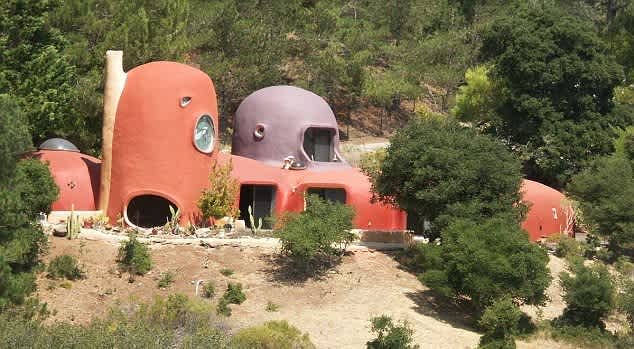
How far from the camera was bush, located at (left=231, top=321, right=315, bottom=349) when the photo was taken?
20156mm

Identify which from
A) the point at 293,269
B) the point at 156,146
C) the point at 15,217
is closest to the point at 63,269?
the point at 15,217

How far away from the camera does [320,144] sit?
1448 inches

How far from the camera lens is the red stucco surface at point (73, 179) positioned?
30.9 metres

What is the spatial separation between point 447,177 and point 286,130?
8.90 metres

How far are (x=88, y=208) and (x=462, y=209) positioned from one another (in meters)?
12.6

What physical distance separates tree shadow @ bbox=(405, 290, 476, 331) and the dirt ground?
0.15 feet

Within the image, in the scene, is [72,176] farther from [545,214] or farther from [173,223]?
[545,214]

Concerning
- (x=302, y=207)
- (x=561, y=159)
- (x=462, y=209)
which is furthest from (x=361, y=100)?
(x=462, y=209)

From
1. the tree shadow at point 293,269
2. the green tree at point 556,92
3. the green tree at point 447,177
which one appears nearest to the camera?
the tree shadow at point 293,269

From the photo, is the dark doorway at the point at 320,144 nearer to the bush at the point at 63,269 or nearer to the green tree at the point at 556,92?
the green tree at the point at 556,92

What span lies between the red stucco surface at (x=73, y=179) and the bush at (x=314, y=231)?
7252 millimetres

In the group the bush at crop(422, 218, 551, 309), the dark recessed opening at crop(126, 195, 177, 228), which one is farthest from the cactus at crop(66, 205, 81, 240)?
the bush at crop(422, 218, 551, 309)

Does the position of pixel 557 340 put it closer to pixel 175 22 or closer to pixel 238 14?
pixel 175 22

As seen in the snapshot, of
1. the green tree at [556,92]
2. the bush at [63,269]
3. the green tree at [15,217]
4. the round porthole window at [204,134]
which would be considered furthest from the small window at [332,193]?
the green tree at [556,92]
